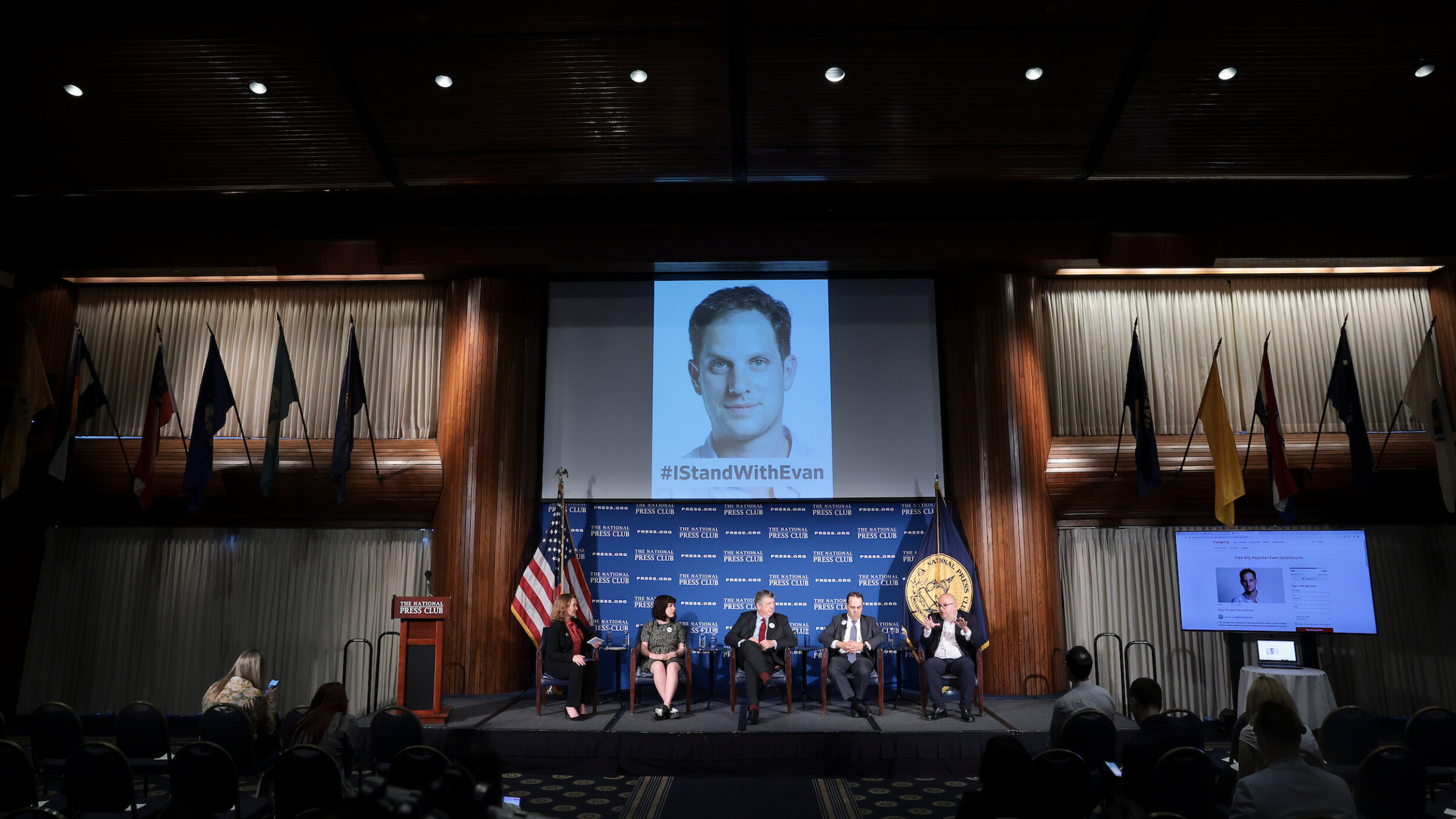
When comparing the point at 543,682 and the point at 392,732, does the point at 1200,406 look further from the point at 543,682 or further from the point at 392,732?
the point at 392,732

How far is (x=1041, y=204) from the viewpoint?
9.48 metres

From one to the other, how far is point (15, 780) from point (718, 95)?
6.50 m

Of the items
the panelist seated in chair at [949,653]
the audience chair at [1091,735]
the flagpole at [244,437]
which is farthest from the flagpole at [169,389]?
the audience chair at [1091,735]

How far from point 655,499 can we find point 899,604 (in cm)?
285

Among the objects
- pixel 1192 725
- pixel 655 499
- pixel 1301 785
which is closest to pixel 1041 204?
pixel 655 499

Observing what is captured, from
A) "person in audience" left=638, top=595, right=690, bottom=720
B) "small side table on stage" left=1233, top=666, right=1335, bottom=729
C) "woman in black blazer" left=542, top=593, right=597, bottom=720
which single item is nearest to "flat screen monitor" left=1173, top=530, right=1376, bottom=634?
"small side table on stage" left=1233, top=666, right=1335, bottom=729

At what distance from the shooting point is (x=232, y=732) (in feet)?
17.9

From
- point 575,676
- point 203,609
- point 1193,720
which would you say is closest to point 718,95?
point 575,676

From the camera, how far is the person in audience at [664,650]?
785 cm

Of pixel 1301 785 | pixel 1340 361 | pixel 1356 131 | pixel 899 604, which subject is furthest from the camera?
pixel 899 604

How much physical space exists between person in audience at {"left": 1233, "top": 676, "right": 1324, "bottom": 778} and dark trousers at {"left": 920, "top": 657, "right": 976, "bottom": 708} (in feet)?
10.5

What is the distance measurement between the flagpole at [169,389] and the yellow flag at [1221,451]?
34.1 ft

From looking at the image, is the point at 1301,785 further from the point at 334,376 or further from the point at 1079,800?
the point at 334,376

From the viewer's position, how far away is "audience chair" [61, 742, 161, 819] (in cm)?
444
